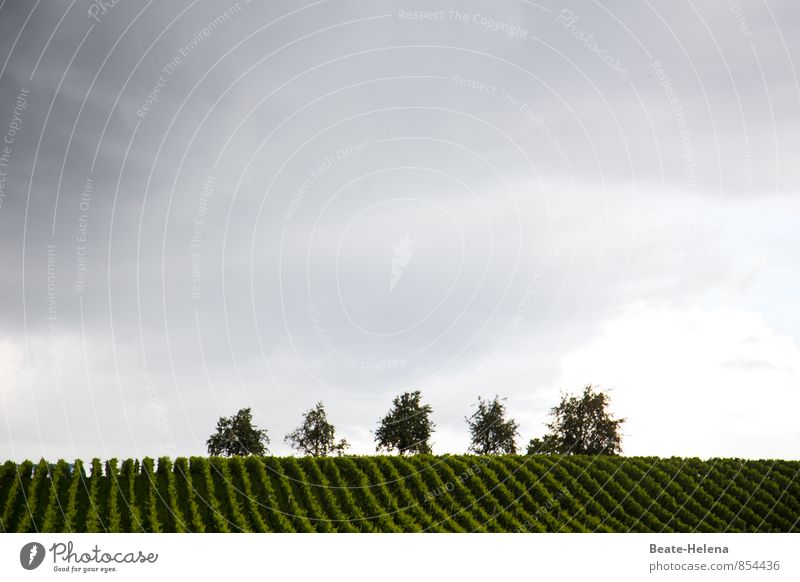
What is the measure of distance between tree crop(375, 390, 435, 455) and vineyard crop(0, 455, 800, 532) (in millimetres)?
30368

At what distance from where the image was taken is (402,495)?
4281 centimetres
